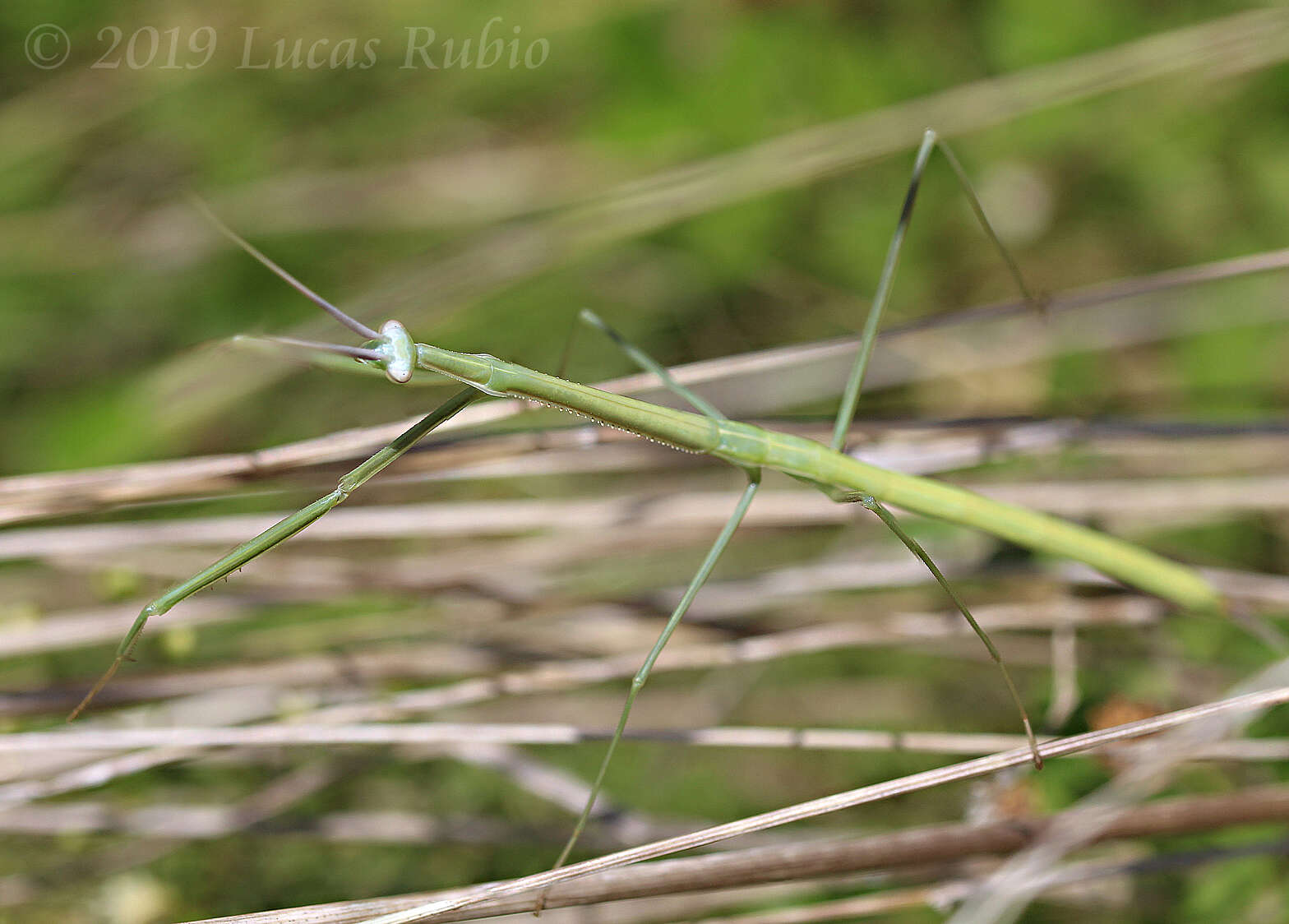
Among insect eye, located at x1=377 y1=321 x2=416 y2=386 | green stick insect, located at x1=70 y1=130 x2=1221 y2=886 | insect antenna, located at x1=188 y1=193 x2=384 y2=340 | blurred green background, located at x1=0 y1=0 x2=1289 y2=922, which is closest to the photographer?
insect antenna, located at x1=188 y1=193 x2=384 y2=340

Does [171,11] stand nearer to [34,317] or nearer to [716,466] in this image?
[34,317]

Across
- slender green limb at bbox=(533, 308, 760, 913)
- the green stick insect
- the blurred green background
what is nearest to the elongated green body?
the green stick insect

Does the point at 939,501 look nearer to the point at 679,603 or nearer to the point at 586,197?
the point at 679,603

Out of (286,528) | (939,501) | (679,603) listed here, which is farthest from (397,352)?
(939,501)

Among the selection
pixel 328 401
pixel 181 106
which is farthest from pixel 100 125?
pixel 328 401

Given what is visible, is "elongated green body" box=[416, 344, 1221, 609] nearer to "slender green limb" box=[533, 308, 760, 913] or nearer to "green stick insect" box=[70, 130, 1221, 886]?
"green stick insect" box=[70, 130, 1221, 886]

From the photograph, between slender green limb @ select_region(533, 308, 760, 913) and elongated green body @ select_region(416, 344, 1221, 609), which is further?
elongated green body @ select_region(416, 344, 1221, 609)
